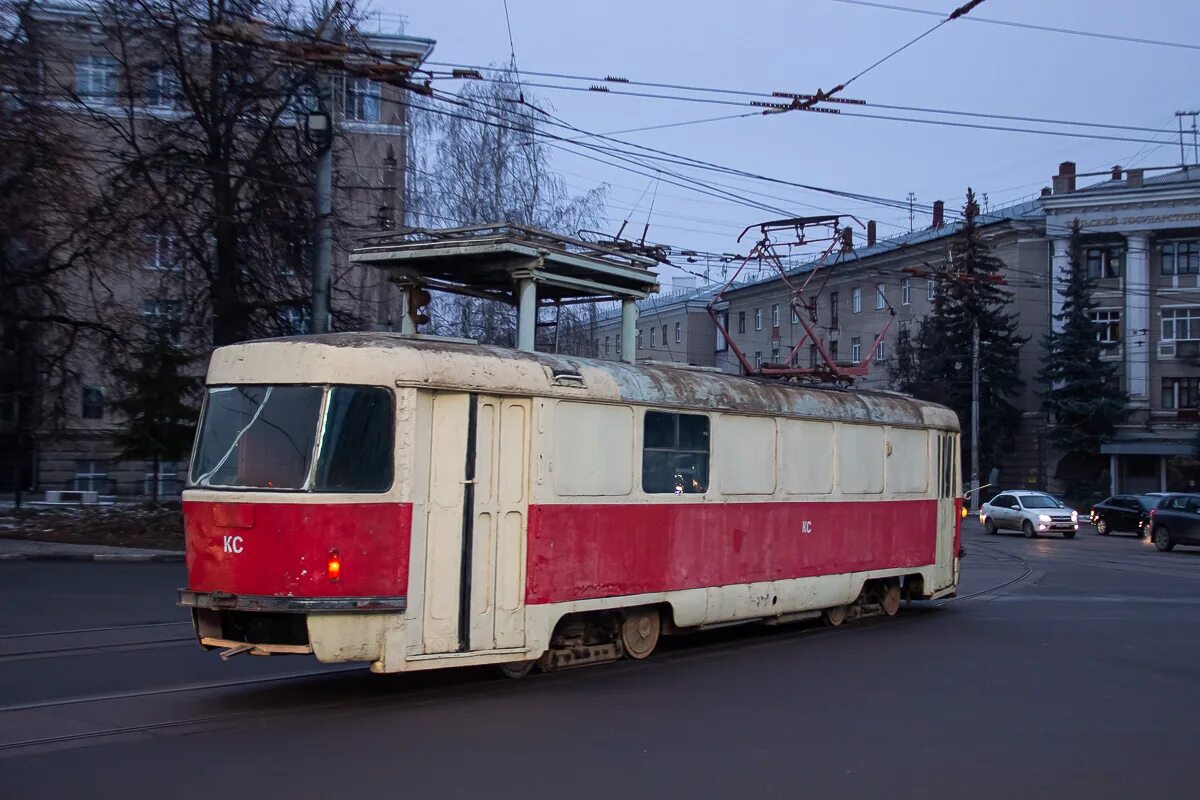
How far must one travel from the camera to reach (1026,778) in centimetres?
769

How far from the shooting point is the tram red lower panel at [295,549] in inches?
355

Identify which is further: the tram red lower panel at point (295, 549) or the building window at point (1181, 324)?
the building window at point (1181, 324)

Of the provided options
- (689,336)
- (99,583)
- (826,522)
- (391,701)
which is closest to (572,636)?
(391,701)

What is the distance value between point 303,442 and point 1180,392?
56.2 metres

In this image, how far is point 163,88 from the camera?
25.1 metres

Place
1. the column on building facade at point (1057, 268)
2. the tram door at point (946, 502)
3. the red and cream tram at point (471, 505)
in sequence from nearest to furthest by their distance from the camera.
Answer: the red and cream tram at point (471, 505) < the tram door at point (946, 502) < the column on building facade at point (1057, 268)

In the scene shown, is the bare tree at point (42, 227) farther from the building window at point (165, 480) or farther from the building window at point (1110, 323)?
the building window at point (1110, 323)

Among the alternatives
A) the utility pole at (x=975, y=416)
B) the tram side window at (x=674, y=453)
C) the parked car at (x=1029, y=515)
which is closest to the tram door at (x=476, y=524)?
the tram side window at (x=674, y=453)

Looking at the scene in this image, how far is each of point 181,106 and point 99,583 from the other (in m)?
10.7

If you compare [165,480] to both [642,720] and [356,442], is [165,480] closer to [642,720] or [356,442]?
[356,442]

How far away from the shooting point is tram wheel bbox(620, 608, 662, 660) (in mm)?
11805

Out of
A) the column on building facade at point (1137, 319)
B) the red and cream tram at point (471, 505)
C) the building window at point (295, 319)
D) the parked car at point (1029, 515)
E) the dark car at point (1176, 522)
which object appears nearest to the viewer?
the red and cream tram at point (471, 505)

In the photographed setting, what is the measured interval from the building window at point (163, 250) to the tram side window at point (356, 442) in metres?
16.4

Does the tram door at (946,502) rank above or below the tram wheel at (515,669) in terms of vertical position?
above
